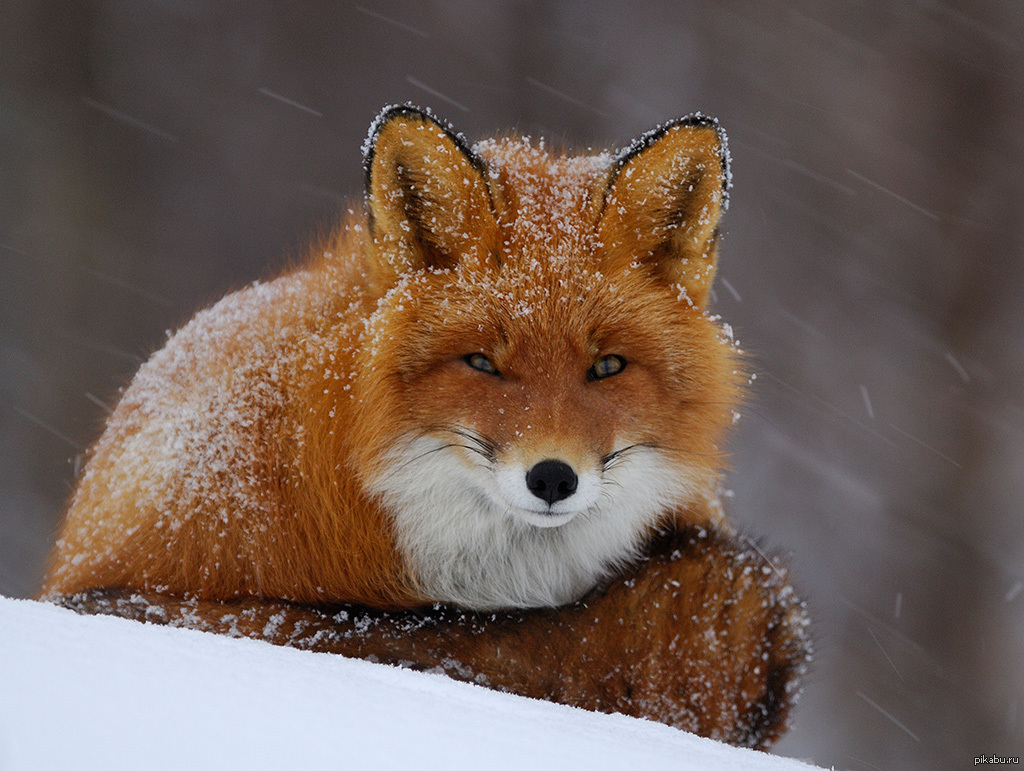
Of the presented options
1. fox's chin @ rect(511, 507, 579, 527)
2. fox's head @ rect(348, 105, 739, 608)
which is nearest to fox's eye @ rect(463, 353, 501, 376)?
fox's head @ rect(348, 105, 739, 608)

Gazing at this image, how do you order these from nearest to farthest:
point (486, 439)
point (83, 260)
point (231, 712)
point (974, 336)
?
point (231, 712) < point (486, 439) < point (83, 260) < point (974, 336)

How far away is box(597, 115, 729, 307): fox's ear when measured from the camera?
6.31 feet

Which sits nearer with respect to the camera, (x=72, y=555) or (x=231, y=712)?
(x=231, y=712)

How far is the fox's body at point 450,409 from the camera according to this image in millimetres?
1782

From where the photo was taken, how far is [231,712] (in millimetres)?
1040

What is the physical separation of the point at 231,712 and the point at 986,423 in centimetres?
495

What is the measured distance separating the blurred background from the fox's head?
9.39 ft

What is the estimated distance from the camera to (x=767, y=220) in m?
5.26

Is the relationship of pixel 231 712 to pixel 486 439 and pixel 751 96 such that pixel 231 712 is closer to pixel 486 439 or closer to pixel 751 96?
pixel 486 439


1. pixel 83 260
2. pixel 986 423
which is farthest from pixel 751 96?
pixel 83 260

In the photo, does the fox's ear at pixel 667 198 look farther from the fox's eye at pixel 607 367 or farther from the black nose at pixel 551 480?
the black nose at pixel 551 480

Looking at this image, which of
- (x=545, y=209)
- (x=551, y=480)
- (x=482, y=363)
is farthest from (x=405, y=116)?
(x=551, y=480)

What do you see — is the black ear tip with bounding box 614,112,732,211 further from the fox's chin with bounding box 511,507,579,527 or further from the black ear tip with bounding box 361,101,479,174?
the fox's chin with bounding box 511,507,579,527

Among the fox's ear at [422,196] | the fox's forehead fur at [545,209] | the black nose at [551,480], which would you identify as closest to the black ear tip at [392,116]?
the fox's ear at [422,196]
